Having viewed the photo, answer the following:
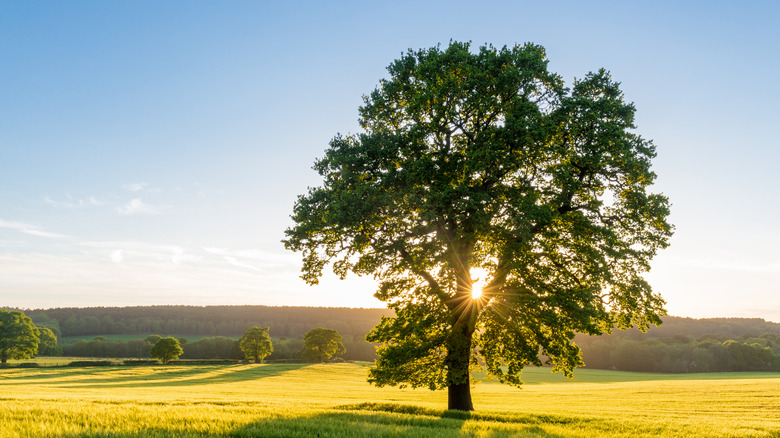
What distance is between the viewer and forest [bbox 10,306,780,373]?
109 m

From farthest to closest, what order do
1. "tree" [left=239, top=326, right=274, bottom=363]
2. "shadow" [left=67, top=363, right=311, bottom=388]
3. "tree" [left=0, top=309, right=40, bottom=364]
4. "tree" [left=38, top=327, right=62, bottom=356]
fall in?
"tree" [left=38, top=327, right=62, bottom=356] → "tree" [left=239, top=326, right=274, bottom=363] → "tree" [left=0, top=309, right=40, bottom=364] → "shadow" [left=67, top=363, right=311, bottom=388]

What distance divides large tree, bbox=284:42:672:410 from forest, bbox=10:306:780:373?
47896 millimetres

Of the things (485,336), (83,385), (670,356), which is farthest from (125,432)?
→ (670,356)

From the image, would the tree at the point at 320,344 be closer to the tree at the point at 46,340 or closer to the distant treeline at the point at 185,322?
the distant treeline at the point at 185,322

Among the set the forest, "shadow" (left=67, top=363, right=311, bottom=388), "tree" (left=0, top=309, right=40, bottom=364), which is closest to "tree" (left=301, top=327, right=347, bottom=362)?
"shadow" (left=67, top=363, right=311, bottom=388)

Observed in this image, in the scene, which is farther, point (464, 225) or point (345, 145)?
point (345, 145)

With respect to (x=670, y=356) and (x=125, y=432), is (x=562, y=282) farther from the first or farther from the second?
(x=670, y=356)

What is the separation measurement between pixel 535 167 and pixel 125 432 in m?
16.1

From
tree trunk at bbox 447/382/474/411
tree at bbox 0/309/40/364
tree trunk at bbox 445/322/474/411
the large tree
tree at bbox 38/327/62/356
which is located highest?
the large tree

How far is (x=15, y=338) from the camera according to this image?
8338 centimetres

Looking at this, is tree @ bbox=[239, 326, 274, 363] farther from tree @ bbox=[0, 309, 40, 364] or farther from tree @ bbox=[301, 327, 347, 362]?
tree @ bbox=[0, 309, 40, 364]

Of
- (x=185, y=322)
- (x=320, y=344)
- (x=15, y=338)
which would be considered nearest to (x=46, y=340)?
(x=15, y=338)

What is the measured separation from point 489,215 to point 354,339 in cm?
13148

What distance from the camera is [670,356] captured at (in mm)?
111500
